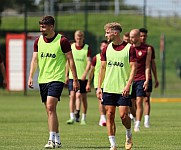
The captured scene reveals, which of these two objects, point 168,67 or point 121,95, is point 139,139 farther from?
point 168,67

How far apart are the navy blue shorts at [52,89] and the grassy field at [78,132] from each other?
978 millimetres

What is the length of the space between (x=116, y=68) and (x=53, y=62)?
5.04ft

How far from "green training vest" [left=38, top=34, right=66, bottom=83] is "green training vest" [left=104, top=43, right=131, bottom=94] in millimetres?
1281

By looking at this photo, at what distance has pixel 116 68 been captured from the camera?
1538 cm

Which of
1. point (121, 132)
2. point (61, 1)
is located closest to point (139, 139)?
point (121, 132)

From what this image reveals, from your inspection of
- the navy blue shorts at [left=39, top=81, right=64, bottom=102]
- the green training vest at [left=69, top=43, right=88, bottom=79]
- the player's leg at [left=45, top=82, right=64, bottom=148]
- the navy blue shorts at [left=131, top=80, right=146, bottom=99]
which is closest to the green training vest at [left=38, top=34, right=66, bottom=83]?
the navy blue shorts at [left=39, top=81, right=64, bottom=102]

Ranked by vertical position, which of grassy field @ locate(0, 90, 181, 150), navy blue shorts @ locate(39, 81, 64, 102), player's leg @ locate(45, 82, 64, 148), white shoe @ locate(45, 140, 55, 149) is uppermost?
navy blue shorts @ locate(39, 81, 64, 102)

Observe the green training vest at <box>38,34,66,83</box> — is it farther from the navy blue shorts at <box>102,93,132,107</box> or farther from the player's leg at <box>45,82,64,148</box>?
the navy blue shorts at <box>102,93,132,107</box>

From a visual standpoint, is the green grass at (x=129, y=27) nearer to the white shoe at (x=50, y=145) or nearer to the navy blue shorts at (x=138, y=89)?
the navy blue shorts at (x=138, y=89)

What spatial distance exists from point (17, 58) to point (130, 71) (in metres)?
25.1

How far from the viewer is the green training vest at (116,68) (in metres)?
15.4

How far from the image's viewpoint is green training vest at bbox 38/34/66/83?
53.6ft

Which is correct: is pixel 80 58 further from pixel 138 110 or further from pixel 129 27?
pixel 129 27

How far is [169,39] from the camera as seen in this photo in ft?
169
